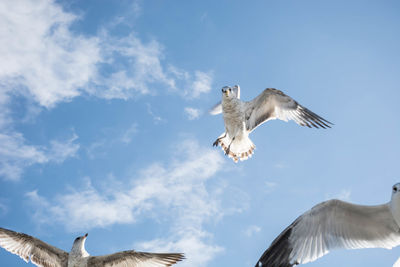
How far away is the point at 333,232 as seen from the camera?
20.4ft

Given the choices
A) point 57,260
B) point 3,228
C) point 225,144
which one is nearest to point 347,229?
point 225,144

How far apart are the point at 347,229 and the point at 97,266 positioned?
4.85 m

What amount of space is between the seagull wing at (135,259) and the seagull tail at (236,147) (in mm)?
3256

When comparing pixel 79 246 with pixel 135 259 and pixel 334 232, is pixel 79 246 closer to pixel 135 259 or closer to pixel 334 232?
pixel 135 259

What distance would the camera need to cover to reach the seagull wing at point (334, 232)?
242 inches

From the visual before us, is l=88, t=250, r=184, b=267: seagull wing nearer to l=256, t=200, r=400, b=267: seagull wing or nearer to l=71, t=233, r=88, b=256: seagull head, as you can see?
l=71, t=233, r=88, b=256: seagull head

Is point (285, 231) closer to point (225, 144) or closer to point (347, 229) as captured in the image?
point (347, 229)

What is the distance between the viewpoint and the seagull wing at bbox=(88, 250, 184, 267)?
8.49 meters

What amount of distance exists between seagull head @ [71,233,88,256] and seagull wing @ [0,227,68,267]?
329 millimetres

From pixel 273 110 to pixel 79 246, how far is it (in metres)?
5.21

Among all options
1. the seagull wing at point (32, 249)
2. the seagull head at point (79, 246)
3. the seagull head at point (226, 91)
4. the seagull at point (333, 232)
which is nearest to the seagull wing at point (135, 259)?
the seagull head at point (79, 246)

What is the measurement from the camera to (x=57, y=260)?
9250mm

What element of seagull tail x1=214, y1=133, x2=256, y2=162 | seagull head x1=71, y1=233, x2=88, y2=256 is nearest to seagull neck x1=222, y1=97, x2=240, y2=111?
seagull tail x1=214, y1=133, x2=256, y2=162

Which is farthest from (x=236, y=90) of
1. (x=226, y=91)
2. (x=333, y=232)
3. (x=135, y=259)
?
(x=333, y=232)
